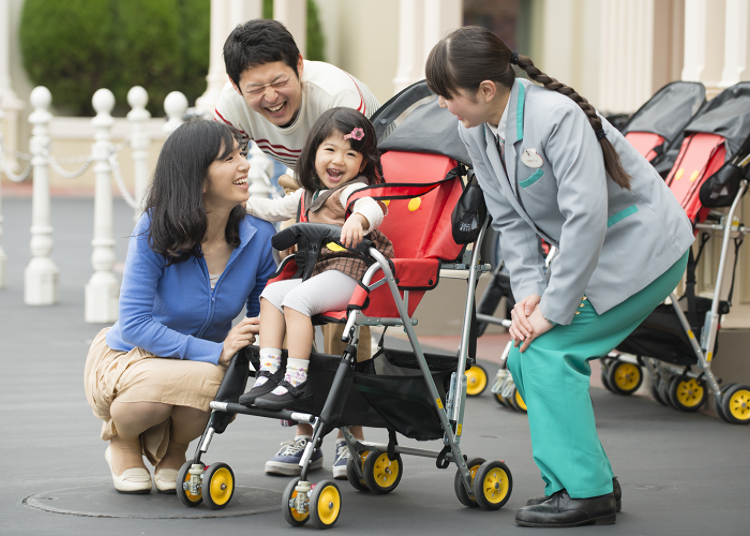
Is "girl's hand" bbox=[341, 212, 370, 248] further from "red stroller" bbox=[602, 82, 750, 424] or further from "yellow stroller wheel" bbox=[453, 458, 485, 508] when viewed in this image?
"red stroller" bbox=[602, 82, 750, 424]

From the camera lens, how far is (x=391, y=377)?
3291 millimetres

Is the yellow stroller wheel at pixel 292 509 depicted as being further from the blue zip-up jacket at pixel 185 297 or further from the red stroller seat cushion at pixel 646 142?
the red stroller seat cushion at pixel 646 142

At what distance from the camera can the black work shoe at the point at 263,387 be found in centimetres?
314

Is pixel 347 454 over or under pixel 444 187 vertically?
under

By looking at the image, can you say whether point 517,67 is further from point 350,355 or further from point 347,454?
point 347,454

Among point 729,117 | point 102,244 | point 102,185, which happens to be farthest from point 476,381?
point 102,185

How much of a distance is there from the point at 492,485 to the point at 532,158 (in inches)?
42.8

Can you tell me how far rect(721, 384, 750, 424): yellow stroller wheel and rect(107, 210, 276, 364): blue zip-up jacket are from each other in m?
2.43

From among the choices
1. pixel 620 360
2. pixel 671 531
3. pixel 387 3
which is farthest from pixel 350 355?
pixel 387 3

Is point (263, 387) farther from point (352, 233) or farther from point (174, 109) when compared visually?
point (174, 109)

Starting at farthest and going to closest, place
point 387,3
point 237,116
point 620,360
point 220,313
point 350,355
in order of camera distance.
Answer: point 387,3 → point 620,360 → point 237,116 → point 220,313 → point 350,355

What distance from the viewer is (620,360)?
18.5 feet

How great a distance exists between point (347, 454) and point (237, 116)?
1.37 meters

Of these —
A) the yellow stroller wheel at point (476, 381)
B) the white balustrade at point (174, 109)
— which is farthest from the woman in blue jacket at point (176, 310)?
the white balustrade at point (174, 109)
